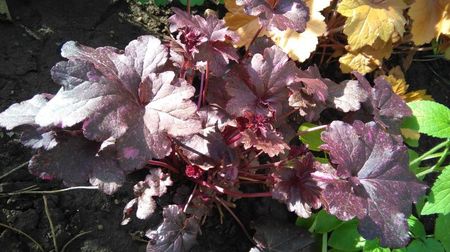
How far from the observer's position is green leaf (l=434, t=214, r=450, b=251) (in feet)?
5.07

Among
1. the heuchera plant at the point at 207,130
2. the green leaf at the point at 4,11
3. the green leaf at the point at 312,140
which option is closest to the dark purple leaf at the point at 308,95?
the heuchera plant at the point at 207,130

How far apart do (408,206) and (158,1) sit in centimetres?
115

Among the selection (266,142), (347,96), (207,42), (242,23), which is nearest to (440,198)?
(347,96)

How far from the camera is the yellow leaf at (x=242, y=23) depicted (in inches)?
72.4

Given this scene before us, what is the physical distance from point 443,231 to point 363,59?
73 cm

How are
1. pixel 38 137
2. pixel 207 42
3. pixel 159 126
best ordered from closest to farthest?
pixel 159 126
pixel 38 137
pixel 207 42

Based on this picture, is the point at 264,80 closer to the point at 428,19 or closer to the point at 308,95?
the point at 308,95

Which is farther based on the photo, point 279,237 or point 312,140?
point 312,140

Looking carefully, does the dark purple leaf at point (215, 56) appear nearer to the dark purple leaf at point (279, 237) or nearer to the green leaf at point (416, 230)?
the dark purple leaf at point (279, 237)

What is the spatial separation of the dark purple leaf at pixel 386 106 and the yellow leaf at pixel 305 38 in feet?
0.75

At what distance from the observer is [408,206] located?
133 centimetres

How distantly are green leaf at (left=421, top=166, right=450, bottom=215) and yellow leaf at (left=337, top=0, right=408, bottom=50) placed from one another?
1.96 ft

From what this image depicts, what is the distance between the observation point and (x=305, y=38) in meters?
1.79

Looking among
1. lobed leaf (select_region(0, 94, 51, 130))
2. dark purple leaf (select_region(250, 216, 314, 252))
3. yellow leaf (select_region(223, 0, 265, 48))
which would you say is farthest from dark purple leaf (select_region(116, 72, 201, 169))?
yellow leaf (select_region(223, 0, 265, 48))
